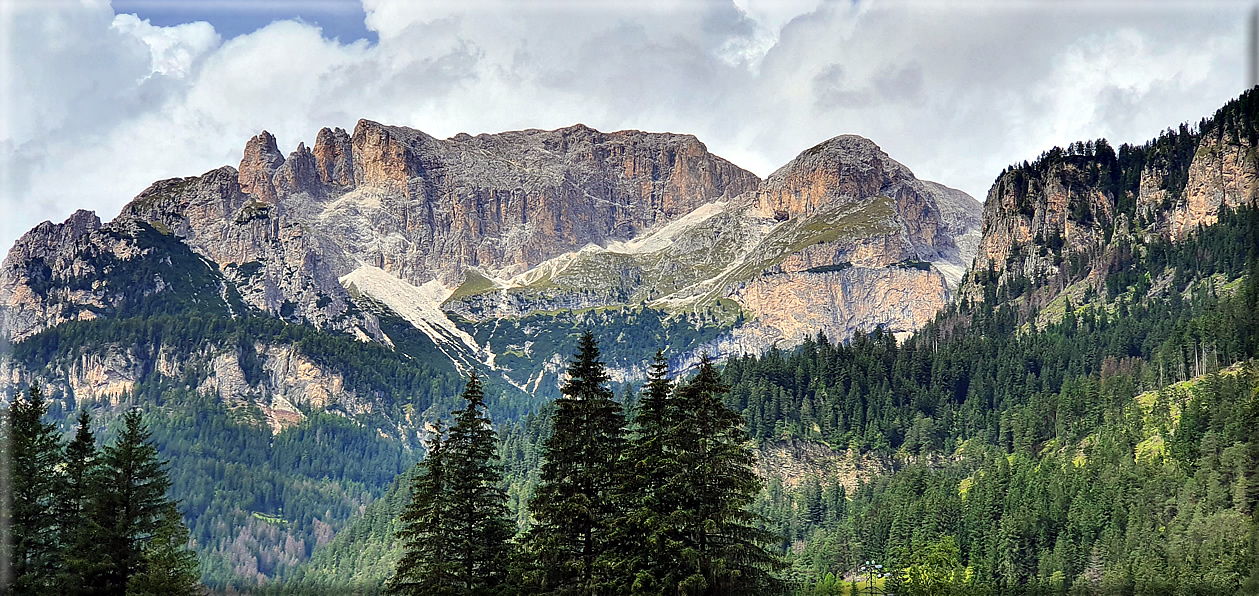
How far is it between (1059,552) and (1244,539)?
108 feet

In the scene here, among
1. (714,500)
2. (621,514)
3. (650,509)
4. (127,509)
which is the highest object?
(714,500)

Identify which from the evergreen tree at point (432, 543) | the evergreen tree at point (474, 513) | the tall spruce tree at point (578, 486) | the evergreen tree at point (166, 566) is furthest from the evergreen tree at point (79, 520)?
the tall spruce tree at point (578, 486)

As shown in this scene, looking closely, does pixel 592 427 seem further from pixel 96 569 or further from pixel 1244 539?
pixel 1244 539

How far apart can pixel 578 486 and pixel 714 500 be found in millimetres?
7278

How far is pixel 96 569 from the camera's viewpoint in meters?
74.8

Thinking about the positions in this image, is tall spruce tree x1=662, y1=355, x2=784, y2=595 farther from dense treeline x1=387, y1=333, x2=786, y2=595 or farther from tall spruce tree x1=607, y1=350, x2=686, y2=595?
tall spruce tree x1=607, y1=350, x2=686, y2=595

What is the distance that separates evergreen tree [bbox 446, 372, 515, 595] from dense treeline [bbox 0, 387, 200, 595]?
18.0m

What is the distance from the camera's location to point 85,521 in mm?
76875

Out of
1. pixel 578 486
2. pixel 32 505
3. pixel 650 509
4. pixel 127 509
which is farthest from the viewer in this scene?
pixel 127 509

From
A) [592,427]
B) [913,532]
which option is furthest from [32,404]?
[913,532]

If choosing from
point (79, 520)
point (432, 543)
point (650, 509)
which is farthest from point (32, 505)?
point (650, 509)

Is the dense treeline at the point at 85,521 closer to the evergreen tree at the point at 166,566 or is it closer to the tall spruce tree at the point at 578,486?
the evergreen tree at the point at 166,566

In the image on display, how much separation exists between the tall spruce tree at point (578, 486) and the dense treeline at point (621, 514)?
0.05m

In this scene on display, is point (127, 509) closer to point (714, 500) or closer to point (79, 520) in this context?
point (79, 520)
